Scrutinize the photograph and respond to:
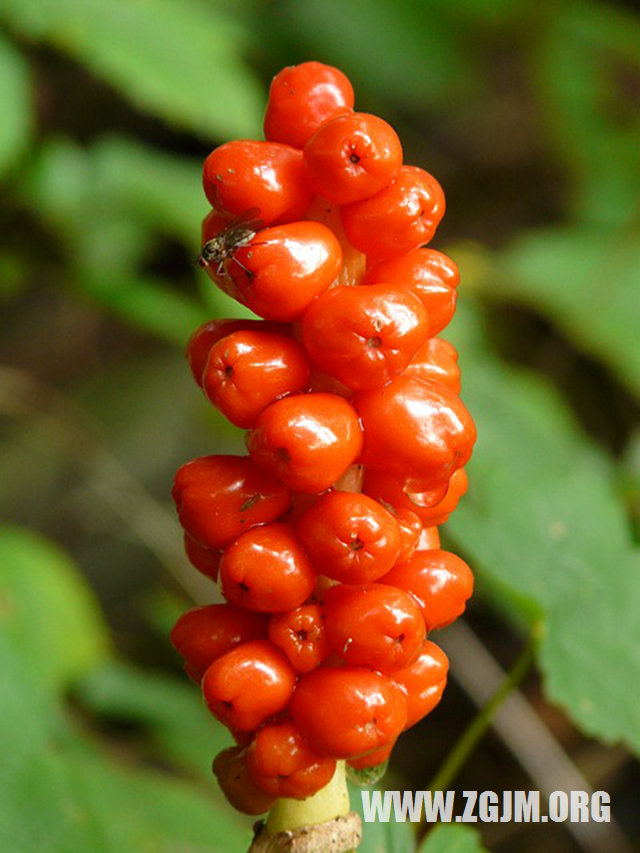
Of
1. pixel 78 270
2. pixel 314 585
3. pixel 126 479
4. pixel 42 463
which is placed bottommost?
pixel 42 463

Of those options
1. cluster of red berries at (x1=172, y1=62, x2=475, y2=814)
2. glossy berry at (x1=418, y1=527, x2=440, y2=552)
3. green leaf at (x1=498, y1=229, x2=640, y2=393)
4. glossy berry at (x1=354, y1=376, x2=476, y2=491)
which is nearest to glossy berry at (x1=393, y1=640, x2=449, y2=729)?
cluster of red berries at (x1=172, y1=62, x2=475, y2=814)

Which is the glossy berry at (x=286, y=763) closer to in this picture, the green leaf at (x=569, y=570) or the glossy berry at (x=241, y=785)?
the glossy berry at (x=241, y=785)

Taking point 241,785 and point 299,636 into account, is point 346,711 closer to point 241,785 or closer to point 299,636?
point 299,636

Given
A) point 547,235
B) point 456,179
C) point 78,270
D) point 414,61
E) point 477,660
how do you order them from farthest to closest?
point 456,179 → point 414,61 → point 547,235 → point 78,270 → point 477,660

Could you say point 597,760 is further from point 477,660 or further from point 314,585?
point 314,585

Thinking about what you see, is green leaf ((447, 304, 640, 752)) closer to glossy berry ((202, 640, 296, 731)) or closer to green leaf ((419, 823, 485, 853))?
green leaf ((419, 823, 485, 853))

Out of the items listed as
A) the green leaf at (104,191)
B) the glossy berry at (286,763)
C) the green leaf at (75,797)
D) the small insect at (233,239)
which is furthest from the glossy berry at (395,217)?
the green leaf at (104,191)

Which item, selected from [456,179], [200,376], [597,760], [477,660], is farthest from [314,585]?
[456,179]
